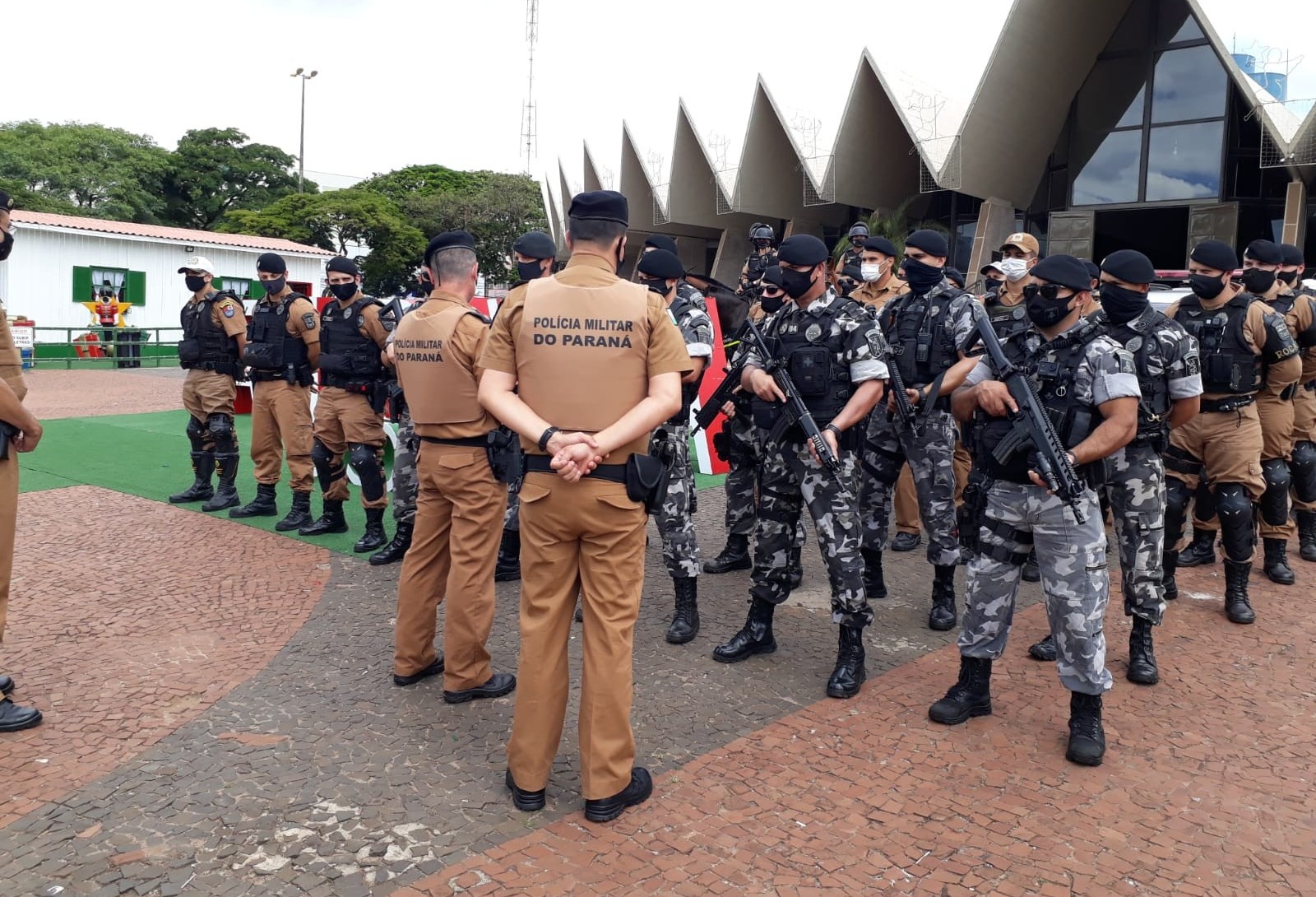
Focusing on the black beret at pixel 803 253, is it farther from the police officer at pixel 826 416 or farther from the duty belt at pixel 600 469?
the duty belt at pixel 600 469

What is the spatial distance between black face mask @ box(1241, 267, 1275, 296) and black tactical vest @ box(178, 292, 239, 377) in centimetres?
728

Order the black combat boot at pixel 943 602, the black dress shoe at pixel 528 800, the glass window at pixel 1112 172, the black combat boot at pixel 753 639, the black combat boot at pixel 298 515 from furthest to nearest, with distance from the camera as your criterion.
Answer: the glass window at pixel 1112 172 → the black combat boot at pixel 298 515 → the black combat boot at pixel 943 602 → the black combat boot at pixel 753 639 → the black dress shoe at pixel 528 800

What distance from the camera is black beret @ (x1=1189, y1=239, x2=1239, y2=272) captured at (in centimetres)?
500

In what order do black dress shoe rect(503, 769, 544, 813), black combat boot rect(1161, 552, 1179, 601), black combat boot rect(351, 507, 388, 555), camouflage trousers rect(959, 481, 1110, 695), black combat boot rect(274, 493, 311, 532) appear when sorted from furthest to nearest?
black combat boot rect(274, 493, 311, 532), black combat boot rect(351, 507, 388, 555), black combat boot rect(1161, 552, 1179, 601), camouflage trousers rect(959, 481, 1110, 695), black dress shoe rect(503, 769, 544, 813)

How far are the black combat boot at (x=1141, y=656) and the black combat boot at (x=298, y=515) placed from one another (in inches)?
216

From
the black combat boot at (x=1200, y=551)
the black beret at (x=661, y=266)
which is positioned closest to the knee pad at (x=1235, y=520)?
the black combat boot at (x=1200, y=551)

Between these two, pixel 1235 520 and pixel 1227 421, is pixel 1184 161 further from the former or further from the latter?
pixel 1235 520

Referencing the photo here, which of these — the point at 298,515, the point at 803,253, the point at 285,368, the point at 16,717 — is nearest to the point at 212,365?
the point at 285,368

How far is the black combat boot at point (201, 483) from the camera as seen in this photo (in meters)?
7.57

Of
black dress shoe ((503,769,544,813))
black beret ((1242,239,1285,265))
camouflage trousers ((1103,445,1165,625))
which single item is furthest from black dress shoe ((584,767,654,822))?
black beret ((1242,239,1285,265))

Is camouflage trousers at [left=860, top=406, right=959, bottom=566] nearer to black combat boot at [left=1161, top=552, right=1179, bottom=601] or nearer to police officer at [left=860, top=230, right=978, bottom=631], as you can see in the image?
police officer at [left=860, top=230, right=978, bottom=631]

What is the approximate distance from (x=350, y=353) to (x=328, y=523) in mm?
1391

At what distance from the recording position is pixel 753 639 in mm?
4414

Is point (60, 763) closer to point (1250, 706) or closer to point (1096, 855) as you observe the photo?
point (1096, 855)
